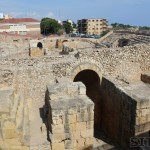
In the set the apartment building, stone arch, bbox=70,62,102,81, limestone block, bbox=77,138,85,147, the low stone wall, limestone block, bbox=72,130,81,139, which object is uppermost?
the apartment building

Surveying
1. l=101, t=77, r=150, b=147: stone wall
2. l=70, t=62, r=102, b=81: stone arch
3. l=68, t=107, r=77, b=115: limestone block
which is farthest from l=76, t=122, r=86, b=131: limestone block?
l=70, t=62, r=102, b=81: stone arch

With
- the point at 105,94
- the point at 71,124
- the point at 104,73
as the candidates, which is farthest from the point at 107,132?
the point at 71,124

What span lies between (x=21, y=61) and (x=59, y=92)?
3.76 meters

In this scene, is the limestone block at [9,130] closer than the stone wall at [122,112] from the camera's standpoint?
Yes

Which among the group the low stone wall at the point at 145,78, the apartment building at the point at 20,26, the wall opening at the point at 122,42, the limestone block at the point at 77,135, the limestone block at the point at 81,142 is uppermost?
the apartment building at the point at 20,26

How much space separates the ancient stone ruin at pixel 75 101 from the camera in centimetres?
737

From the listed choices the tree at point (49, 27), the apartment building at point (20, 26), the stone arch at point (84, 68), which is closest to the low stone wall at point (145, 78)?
the stone arch at point (84, 68)

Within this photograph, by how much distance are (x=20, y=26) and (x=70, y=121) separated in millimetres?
38612

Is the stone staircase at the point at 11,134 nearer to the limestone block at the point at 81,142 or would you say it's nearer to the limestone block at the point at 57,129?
the limestone block at the point at 57,129

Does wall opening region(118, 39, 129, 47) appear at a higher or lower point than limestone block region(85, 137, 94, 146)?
higher

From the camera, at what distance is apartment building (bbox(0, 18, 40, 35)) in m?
42.8

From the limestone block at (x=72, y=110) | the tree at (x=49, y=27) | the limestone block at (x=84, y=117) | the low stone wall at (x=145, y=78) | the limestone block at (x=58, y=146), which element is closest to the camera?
the limestone block at (x=58, y=146)

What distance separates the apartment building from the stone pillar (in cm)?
3652

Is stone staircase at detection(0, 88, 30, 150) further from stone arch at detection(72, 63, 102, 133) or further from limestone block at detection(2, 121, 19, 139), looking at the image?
stone arch at detection(72, 63, 102, 133)
